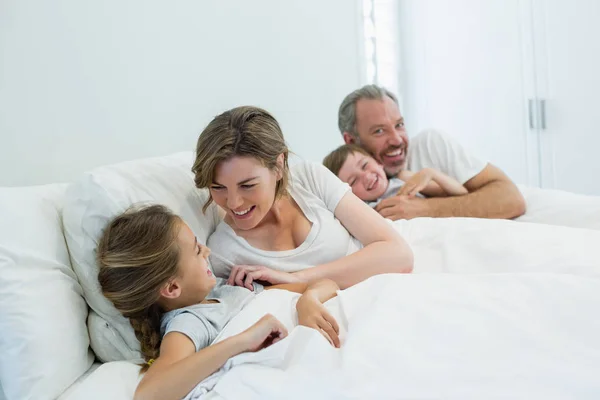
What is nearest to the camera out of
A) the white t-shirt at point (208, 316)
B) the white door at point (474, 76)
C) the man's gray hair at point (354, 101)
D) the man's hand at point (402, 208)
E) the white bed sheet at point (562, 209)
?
A: the white t-shirt at point (208, 316)

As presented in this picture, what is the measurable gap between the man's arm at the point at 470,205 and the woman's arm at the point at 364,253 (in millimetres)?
361

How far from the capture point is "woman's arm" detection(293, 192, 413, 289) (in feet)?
4.72

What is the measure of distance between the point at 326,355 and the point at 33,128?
3.51ft

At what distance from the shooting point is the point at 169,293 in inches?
48.4

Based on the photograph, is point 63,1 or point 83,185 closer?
point 83,185

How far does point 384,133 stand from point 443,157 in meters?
0.23

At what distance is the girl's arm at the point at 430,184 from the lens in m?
1.95

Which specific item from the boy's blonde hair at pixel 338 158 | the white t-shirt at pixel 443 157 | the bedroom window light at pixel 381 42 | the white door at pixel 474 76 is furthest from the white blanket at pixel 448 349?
the white door at pixel 474 76

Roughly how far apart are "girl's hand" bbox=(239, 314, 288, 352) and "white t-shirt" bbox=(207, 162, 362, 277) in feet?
1.29

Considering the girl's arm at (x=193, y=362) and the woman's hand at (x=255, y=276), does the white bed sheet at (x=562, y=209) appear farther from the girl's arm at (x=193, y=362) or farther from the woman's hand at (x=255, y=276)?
the girl's arm at (x=193, y=362)

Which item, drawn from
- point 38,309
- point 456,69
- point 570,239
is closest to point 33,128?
point 38,309

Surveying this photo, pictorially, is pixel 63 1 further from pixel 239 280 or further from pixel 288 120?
pixel 288 120

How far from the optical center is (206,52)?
7.17 feet

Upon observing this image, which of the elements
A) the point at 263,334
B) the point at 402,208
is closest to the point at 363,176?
the point at 402,208
